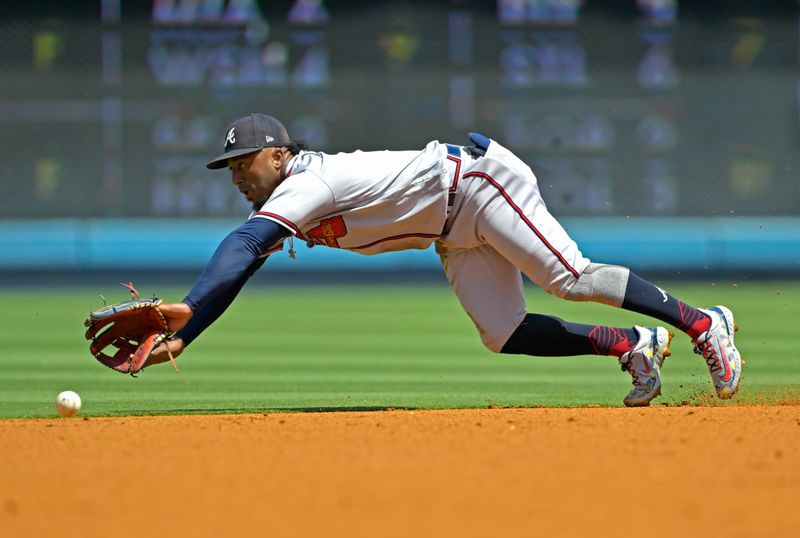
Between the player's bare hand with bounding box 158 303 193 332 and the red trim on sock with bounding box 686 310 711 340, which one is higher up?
the player's bare hand with bounding box 158 303 193 332

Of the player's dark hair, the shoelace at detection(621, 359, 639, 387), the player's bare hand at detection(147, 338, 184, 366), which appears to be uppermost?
the player's dark hair

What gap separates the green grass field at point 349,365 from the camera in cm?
601

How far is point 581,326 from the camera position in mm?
5320

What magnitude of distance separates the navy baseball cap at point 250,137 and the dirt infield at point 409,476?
1.11 meters

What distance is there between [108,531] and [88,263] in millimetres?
12615

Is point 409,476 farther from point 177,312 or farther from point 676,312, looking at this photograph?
point 676,312

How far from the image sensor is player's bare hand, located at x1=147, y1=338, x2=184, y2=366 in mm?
4848

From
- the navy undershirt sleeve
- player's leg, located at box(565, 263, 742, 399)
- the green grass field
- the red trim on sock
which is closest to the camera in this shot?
the navy undershirt sleeve

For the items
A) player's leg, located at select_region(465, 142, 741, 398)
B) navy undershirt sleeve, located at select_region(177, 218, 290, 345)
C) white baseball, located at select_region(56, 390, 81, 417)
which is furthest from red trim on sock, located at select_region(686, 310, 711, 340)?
white baseball, located at select_region(56, 390, 81, 417)

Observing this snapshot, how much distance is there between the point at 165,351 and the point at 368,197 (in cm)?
105

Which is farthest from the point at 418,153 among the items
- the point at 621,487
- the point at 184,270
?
the point at 184,270

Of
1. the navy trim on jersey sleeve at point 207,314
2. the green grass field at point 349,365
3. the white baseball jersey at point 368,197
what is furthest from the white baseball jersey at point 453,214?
the green grass field at point 349,365

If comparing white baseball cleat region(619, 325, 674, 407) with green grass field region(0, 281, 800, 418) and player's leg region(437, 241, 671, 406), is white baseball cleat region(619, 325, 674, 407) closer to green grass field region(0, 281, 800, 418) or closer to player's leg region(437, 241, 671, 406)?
player's leg region(437, 241, 671, 406)

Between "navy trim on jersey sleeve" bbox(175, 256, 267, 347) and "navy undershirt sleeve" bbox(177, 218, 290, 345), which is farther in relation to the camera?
"navy trim on jersey sleeve" bbox(175, 256, 267, 347)
